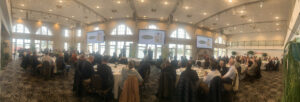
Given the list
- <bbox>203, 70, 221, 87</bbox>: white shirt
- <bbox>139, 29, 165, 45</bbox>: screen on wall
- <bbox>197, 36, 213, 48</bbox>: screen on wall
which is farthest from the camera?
<bbox>197, 36, 213, 48</bbox>: screen on wall

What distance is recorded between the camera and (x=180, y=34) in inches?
609

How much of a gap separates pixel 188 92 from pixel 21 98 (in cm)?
416

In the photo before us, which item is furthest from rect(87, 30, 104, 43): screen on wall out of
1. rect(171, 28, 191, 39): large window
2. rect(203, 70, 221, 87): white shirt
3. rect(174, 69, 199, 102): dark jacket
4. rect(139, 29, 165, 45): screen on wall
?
rect(174, 69, 199, 102): dark jacket

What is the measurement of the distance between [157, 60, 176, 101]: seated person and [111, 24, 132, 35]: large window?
36.7 feet

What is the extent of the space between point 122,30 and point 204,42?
974cm

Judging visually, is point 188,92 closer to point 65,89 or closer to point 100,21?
point 65,89

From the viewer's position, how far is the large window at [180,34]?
15.1m

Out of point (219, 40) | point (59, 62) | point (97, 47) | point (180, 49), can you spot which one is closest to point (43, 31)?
point (97, 47)

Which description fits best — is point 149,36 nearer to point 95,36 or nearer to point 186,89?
point 95,36

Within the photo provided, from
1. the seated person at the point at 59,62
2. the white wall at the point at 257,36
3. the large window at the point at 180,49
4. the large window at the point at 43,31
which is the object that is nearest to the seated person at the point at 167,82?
the seated person at the point at 59,62

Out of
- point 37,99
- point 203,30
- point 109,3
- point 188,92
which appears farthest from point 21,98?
point 203,30

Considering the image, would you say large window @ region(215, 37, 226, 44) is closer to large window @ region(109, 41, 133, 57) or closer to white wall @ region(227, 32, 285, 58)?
white wall @ region(227, 32, 285, 58)

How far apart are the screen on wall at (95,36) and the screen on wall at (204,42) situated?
11062mm

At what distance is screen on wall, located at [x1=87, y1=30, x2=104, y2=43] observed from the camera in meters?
15.3
